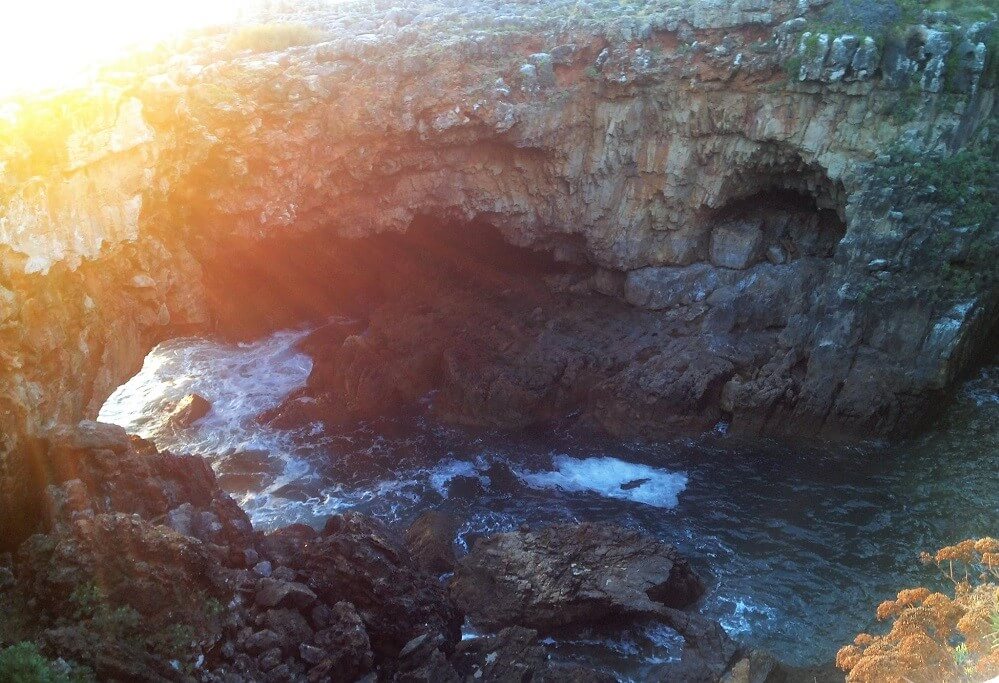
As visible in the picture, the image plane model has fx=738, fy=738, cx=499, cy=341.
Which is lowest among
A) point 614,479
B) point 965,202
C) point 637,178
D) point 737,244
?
point 614,479

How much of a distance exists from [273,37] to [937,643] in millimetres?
25889

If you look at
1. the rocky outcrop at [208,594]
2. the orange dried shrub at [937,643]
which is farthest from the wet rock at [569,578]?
the orange dried shrub at [937,643]

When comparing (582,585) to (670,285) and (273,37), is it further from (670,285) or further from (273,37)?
(273,37)

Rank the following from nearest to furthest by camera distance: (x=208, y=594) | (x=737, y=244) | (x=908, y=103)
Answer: (x=208, y=594)
(x=908, y=103)
(x=737, y=244)

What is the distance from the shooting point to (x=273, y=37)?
2606 centimetres

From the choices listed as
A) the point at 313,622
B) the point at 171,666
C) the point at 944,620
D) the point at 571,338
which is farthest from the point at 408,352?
the point at 944,620

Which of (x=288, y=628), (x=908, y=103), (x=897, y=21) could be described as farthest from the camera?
(x=897, y=21)

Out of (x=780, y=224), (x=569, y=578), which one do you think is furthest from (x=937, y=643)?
(x=780, y=224)

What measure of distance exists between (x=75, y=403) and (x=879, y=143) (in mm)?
23732

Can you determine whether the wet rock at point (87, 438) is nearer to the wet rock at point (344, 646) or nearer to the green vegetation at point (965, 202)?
the wet rock at point (344, 646)

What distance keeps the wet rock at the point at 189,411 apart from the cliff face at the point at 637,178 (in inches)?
160

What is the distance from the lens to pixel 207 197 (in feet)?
82.7

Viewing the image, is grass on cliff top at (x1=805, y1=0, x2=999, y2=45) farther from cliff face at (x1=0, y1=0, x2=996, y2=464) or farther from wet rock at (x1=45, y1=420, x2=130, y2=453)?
wet rock at (x1=45, y1=420, x2=130, y2=453)

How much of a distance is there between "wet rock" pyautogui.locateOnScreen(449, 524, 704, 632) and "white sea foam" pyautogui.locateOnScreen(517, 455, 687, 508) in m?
3.08
